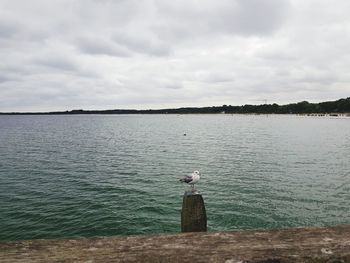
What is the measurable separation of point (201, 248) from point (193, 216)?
7.57 feet

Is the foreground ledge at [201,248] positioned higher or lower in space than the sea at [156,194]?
higher

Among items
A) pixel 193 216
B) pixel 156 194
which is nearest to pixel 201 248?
pixel 193 216

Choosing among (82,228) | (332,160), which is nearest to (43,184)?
(82,228)

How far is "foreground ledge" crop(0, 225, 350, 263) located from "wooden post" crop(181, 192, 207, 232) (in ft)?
6.58

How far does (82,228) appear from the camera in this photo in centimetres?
1580

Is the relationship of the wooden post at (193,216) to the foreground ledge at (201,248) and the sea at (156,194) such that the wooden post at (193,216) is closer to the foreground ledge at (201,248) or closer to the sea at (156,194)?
the foreground ledge at (201,248)

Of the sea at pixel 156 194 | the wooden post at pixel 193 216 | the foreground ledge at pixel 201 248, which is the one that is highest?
the foreground ledge at pixel 201 248

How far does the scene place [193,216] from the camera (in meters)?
5.08

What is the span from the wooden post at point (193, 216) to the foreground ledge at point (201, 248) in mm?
2007

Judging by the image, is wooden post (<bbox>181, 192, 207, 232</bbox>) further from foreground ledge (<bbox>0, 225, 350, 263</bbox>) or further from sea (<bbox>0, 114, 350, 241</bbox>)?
sea (<bbox>0, 114, 350, 241</bbox>)

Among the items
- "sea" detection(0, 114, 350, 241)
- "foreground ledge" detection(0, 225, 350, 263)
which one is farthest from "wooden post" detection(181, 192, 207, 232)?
"sea" detection(0, 114, 350, 241)

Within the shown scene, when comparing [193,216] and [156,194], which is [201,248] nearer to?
[193,216]

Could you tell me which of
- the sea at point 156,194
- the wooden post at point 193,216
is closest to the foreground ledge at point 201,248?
the wooden post at point 193,216

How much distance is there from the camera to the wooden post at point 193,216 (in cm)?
507
